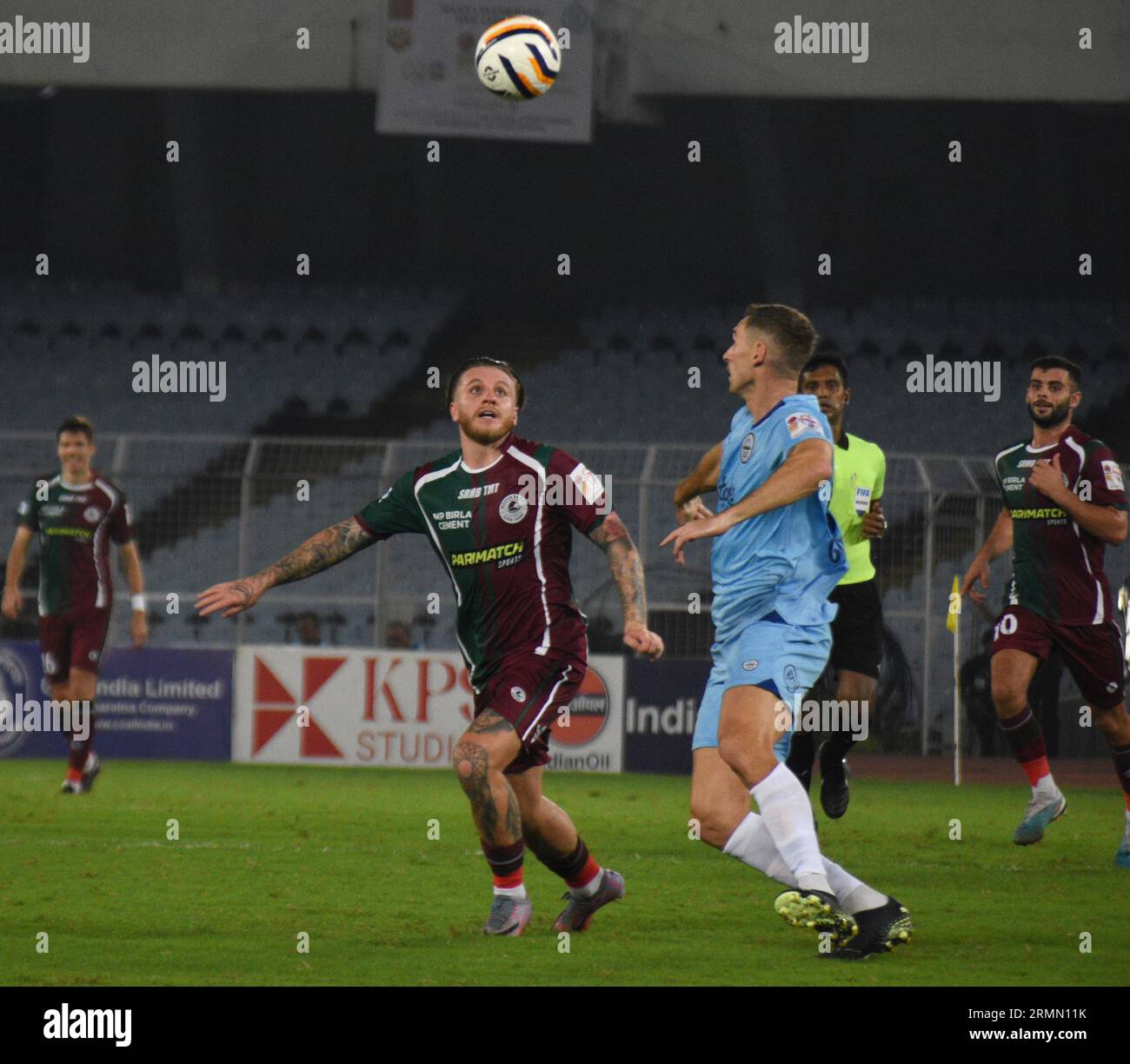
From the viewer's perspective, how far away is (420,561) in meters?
22.1

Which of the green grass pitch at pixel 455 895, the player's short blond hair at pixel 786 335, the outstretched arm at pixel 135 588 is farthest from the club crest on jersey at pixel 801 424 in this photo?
the outstretched arm at pixel 135 588

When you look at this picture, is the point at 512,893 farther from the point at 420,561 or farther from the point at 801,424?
the point at 420,561

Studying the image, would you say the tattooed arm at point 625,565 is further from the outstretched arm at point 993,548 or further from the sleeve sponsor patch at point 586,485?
the outstretched arm at point 993,548

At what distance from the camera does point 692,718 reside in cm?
1684

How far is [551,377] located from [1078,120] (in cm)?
817

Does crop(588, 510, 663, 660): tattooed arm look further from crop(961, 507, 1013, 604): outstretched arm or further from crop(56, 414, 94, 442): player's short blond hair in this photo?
crop(56, 414, 94, 442): player's short blond hair

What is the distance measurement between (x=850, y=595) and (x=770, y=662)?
4413 mm

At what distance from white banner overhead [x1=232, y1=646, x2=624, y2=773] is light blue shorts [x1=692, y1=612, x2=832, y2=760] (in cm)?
1005

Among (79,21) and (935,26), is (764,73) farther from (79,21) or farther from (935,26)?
(79,21)

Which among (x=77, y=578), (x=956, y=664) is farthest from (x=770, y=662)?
(x=956, y=664)

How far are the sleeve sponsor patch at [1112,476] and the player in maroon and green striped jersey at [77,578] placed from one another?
7428 mm

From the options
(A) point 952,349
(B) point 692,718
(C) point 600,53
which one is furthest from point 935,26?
(B) point 692,718

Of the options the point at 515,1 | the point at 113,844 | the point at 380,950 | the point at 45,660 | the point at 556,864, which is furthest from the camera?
the point at 515,1

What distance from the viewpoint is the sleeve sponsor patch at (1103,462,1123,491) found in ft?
32.3
